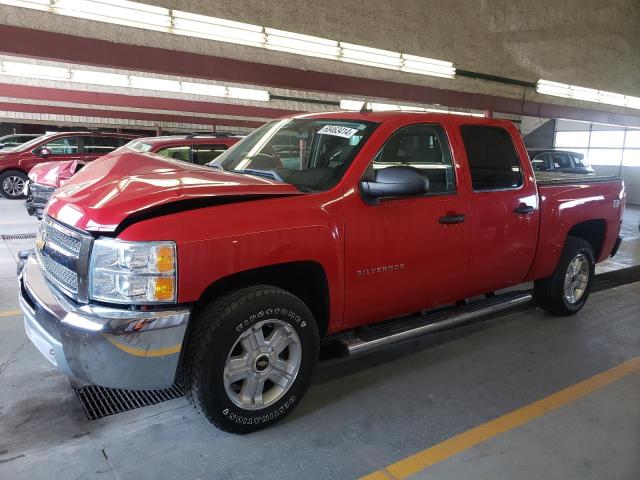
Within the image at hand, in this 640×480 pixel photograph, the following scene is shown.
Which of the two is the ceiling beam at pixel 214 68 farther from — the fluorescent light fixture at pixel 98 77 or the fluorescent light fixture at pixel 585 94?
the fluorescent light fixture at pixel 98 77

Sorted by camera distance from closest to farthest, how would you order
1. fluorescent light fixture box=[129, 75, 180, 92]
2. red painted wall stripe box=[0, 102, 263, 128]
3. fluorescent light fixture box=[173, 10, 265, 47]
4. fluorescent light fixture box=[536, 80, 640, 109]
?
fluorescent light fixture box=[173, 10, 265, 47] → fluorescent light fixture box=[536, 80, 640, 109] → fluorescent light fixture box=[129, 75, 180, 92] → red painted wall stripe box=[0, 102, 263, 128]

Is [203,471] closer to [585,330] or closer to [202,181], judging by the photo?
[202,181]

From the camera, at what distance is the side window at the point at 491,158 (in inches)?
148

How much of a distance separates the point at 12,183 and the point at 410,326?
42.0 feet

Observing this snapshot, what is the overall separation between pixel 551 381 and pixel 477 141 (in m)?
1.86

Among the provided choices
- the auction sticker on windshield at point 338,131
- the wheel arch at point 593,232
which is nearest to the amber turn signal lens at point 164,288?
the auction sticker on windshield at point 338,131

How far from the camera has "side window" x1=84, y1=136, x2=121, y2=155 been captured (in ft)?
42.5

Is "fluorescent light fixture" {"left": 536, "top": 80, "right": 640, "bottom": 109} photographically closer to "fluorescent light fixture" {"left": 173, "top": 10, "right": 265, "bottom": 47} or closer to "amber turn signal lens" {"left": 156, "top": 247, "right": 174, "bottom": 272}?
"fluorescent light fixture" {"left": 173, "top": 10, "right": 265, "bottom": 47}

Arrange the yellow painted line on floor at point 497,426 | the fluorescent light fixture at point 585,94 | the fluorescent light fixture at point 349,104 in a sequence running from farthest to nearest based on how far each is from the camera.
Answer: the fluorescent light fixture at point 349,104, the fluorescent light fixture at point 585,94, the yellow painted line on floor at point 497,426

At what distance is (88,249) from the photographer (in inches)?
96.6

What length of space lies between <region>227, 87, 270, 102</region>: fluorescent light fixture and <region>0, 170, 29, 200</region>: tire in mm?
6061

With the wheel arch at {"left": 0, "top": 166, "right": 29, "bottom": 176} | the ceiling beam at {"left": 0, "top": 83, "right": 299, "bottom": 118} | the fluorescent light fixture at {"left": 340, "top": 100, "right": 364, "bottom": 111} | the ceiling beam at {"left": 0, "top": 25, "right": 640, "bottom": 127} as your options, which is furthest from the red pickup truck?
the ceiling beam at {"left": 0, "top": 83, "right": 299, "bottom": 118}

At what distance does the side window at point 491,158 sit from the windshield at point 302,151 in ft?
2.99

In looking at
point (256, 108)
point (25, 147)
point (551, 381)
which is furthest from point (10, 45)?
point (256, 108)
